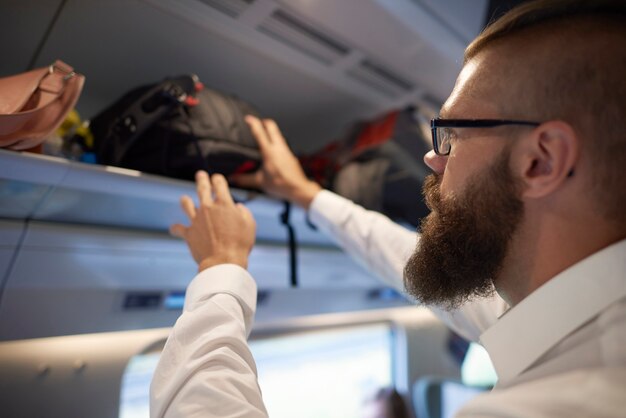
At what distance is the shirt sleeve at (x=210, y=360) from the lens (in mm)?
822

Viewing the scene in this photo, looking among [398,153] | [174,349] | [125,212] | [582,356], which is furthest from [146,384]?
[582,356]

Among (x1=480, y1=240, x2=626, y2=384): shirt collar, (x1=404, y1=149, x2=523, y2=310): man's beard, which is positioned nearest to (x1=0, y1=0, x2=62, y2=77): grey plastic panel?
(x1=404, y1=149, x2=523, y2=310): man's beard

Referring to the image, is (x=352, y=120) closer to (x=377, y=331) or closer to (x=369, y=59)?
(x=369, y=59)

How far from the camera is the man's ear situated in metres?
0.80

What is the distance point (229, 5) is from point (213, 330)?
1046mm

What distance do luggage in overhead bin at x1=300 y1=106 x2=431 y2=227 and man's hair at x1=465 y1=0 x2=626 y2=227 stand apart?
2.47 ft

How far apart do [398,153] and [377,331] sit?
5.24 feet

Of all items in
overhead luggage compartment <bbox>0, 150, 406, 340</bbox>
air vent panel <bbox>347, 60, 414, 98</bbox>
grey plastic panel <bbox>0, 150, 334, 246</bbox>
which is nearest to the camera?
grey plastic panel <bbox>0, 150, 334, 246</bbox>

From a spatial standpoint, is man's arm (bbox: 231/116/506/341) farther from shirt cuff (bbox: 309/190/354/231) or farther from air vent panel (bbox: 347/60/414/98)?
air vent panel (bbox: 347/60/414/98)

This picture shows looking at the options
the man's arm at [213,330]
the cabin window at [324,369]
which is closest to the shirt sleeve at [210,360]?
the man's arm at [213,330]

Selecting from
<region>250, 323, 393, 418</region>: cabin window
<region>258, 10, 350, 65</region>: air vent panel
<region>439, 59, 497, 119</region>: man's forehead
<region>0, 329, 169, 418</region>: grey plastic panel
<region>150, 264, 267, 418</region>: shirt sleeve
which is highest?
<region>439, 59, 497, 119</region>: man's forehead

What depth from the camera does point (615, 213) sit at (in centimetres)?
80

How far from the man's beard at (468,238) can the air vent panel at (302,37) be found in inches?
34.3

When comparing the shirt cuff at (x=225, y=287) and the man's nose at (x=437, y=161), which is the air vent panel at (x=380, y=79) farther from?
the shirt cuff at (x=225, y=287)
